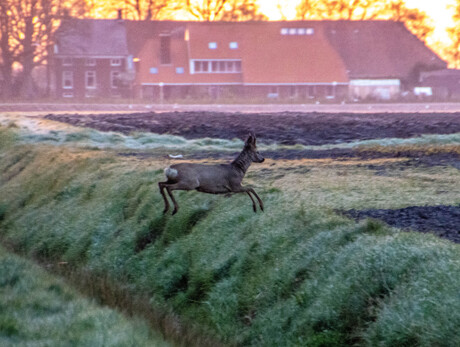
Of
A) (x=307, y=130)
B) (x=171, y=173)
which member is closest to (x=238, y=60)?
(x=307, y=130)

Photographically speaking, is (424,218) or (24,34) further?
(24,34)

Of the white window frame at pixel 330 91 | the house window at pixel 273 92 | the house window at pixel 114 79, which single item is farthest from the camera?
the house window at pixel 114 79

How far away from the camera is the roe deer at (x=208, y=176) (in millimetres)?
12891

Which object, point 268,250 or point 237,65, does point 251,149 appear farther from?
point 237,65

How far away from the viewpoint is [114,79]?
320 ft

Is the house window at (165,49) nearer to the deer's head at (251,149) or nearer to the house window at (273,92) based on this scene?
the house window at (273,92)

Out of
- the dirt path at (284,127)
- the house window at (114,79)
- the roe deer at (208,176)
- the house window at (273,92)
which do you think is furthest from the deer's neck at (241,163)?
the house window at (114,79)

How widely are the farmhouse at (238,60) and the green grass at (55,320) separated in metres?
72.3

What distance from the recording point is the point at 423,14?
108375mm

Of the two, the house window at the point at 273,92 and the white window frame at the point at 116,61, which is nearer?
the house window at the point at 273,92

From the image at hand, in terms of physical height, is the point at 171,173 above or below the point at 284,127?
below

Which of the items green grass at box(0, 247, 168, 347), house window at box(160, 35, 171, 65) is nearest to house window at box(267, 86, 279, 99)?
house window at box(160, 35, 171, 65)

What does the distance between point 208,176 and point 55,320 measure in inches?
120

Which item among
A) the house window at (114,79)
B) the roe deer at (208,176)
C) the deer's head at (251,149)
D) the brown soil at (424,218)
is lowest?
the brown soil at (424,218)
